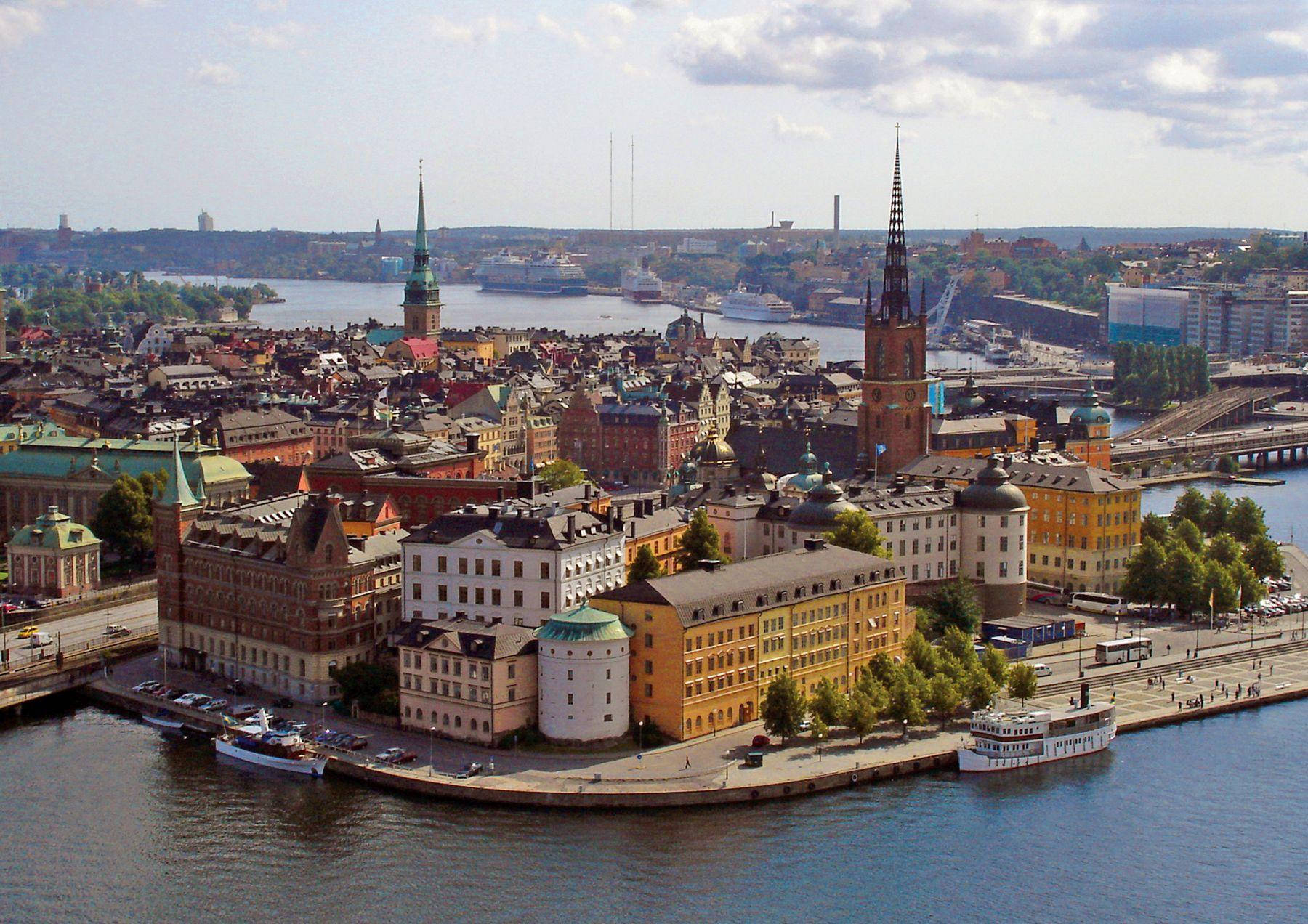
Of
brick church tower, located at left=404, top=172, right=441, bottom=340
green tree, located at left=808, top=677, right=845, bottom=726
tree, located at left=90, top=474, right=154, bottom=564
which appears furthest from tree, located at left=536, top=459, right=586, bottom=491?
brick church tower, located at left=404, top=172, right=441, bottom=340

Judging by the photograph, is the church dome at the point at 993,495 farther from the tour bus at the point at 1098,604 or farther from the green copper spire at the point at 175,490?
the green copper spire at the point at 175,490

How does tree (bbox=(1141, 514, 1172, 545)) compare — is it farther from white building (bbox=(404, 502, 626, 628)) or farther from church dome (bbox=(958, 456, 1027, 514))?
white building (bbox=(404, 502, 626, 628))

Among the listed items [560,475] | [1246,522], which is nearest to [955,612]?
[1246,522]

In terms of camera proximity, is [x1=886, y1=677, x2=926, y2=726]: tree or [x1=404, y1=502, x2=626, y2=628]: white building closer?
[x1=886, y1=677, x2=926, y2=726]: tree

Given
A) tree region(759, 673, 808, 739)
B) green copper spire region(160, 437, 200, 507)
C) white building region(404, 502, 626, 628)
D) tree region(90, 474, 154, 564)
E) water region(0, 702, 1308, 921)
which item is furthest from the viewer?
tree region(90, 474, 154, 564)

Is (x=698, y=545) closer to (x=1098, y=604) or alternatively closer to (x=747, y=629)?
(x=747, y=629)
